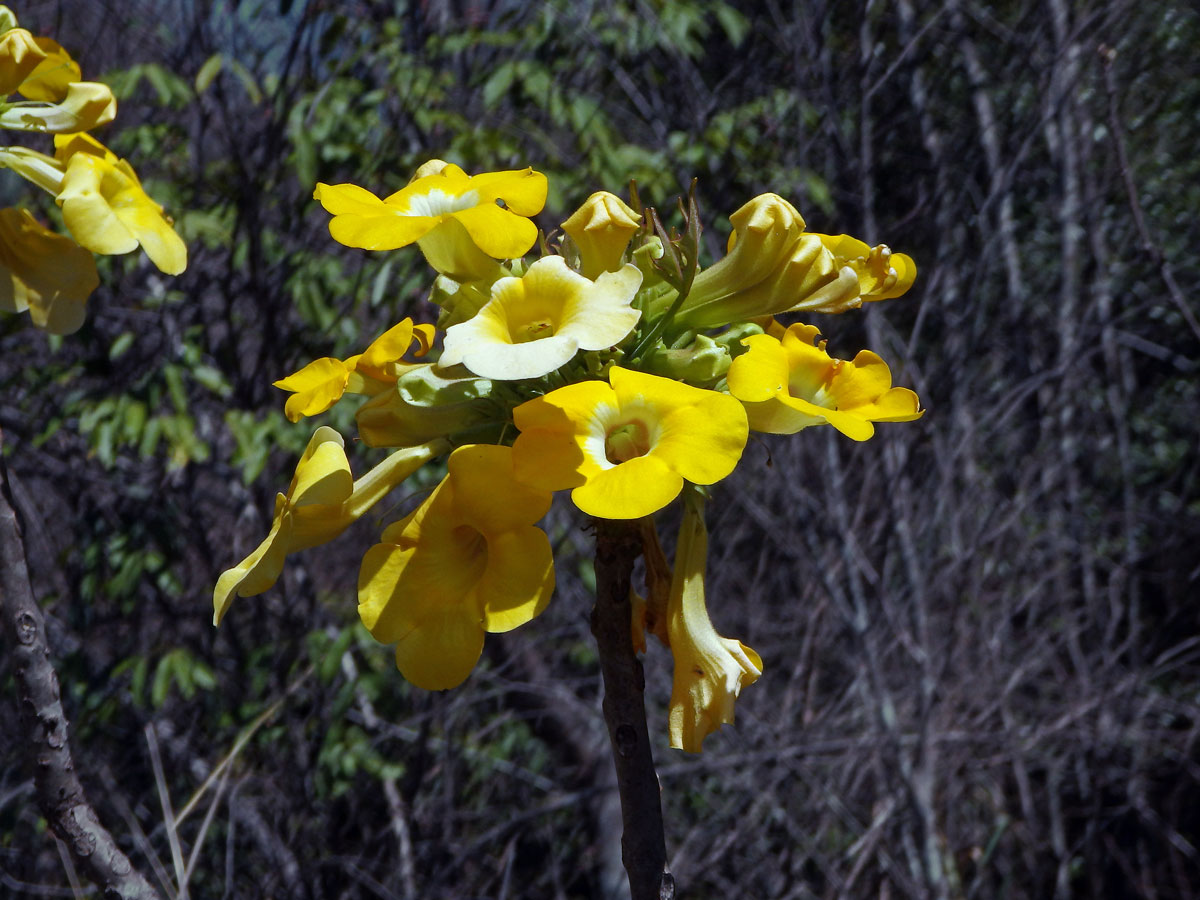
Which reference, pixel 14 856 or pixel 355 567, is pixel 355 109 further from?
pixel 14 856

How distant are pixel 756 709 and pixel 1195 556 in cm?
206

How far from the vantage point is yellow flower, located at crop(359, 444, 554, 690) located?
73cm

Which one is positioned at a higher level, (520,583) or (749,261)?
(749,261)

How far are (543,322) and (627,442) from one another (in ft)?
0.45

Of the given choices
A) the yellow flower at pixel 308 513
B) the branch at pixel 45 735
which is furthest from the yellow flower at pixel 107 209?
the yellow flower at pixel 308 513

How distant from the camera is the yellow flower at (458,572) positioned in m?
0.73

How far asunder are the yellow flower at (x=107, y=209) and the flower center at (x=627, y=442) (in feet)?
2.10

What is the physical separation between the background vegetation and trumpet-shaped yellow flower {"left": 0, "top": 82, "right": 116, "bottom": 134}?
1.42m

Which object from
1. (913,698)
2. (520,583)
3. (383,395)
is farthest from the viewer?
(913,698)

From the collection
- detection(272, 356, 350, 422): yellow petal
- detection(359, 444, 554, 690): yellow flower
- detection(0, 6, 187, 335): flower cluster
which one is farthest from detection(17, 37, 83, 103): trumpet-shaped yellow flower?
detection(359, 444, 554, 690): yellow flower

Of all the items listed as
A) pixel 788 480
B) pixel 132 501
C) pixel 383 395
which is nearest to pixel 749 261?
pixel 383 395

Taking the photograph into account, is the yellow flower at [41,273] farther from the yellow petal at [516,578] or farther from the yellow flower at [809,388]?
the yellow flower at [809,388]

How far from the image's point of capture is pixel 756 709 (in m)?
3.55

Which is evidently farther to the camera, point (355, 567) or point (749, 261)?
point (355, 567)
